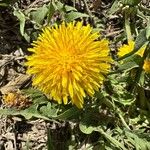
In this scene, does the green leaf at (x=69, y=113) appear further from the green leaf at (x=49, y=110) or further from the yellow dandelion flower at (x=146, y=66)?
the yellow dandelion flower at (x=146, y=66)

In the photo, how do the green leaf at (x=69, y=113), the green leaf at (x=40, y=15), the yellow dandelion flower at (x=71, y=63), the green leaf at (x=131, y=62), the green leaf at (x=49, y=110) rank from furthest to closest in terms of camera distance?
1. the green leaf at (x=40, y=15)
2. the green leaf at (x=49, y=110)
3. the green leaf at (x=69, y=113)
4. the green leaf at (x=131, y=62)
5. the yellow dandelion flower at (x=71, y=63)

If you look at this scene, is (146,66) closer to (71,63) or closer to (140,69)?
(140,69)

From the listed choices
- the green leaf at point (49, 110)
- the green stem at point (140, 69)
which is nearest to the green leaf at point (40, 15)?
the green leaf at point (49, 110)

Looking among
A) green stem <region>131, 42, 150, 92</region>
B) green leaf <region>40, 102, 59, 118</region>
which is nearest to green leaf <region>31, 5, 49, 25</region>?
green leaf <region>40, 102, 59, 118</region>

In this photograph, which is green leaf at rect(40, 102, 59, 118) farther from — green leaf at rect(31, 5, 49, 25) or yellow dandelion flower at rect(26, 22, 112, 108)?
green leaf at rect(31, 5, 49, 25)

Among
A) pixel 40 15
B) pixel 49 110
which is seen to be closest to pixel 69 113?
pixel 49 110

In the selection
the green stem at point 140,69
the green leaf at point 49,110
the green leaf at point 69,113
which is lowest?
the green leaf at point 49,110

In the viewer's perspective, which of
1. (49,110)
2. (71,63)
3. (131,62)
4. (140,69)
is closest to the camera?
(71,63)

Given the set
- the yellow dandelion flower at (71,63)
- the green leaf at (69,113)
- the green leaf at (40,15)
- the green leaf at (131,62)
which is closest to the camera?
the yellow dandelion flower at (71,63)
